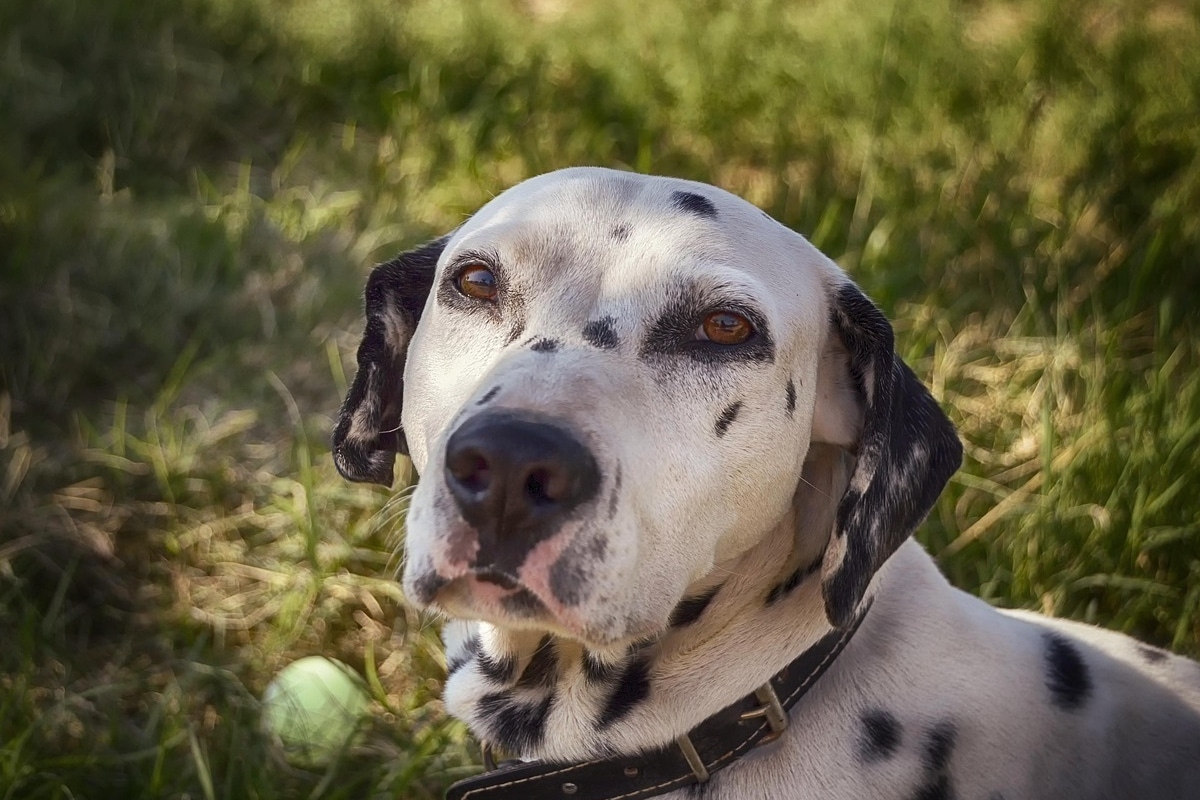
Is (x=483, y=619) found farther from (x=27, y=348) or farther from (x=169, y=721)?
(x=27, y=348)

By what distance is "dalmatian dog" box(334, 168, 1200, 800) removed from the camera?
2.13m

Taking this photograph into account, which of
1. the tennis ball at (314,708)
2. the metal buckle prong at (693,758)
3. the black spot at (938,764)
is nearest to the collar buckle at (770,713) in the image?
the metal buckle prong at (693,758)

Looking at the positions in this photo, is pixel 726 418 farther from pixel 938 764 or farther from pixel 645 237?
pixel 938 764

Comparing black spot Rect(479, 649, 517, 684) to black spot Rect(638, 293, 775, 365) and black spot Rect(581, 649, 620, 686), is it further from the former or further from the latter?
black spot Rect(638, 293, 775, 365)

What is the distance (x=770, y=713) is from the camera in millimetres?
2211

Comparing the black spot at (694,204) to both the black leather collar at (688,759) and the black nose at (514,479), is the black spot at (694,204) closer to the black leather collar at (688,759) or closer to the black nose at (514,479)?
the black nose at (514,479)

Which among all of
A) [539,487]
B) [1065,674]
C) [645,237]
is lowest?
[1065,674]

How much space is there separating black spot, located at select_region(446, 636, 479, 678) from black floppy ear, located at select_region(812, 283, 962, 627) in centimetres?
83

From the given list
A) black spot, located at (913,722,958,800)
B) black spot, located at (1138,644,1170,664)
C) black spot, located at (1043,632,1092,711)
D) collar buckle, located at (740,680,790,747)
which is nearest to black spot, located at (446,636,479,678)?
collar buckle, located at (740,680,790,747)

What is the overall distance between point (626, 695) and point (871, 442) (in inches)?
28.9

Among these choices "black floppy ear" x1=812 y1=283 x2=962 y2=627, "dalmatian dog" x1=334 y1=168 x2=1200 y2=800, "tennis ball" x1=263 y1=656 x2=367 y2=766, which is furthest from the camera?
"tennis ball" x1=263 y1=656 x2=367 y2=766

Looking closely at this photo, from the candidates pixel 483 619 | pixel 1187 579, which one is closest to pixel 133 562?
pixel 483 619

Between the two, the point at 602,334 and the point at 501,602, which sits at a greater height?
the point at 602,334

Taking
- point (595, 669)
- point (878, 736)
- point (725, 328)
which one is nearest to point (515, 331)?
point (725, 328)
